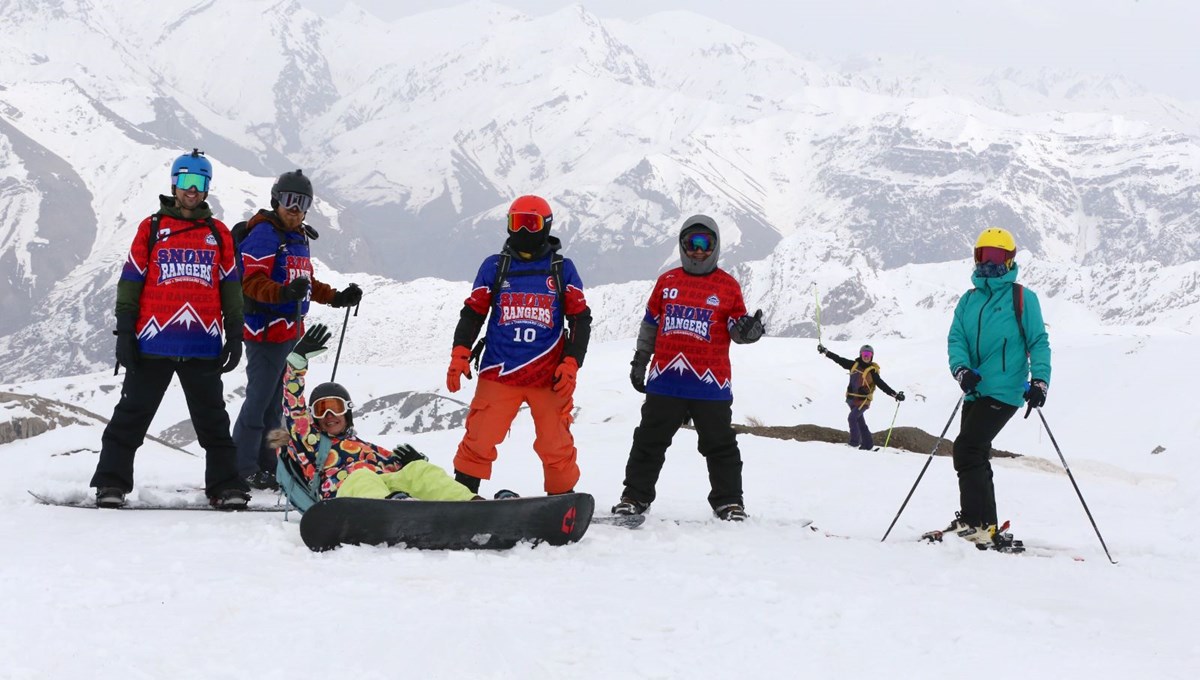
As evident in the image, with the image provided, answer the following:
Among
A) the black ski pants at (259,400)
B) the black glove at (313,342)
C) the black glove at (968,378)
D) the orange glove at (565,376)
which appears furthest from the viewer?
the black ski pants at (259,400)

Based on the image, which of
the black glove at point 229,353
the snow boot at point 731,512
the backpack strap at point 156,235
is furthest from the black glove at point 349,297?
the snow boot at point 731,512

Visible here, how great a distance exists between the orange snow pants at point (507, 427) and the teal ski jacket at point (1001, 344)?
312 cm

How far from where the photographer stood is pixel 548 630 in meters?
4.82

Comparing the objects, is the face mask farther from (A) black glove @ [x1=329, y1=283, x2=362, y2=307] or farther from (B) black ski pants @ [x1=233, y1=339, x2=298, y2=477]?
(B) black ski pants @ [x1=233, y1=339, x2=298, y2=477]

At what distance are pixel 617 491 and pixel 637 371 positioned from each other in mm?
2566

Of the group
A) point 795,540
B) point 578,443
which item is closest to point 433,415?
point 578,443

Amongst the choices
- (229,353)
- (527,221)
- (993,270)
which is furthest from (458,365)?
(993,270)

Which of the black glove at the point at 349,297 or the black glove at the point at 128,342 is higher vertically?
the black glove at the point at 349,297

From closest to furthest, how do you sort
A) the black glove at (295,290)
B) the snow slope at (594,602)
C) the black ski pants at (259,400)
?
the snow slope at (594,602) < the black glove at (295,290) < the black ski pants at (259,400)

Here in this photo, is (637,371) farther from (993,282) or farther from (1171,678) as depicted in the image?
(1171,678)

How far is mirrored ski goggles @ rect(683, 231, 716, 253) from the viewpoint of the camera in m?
8.46

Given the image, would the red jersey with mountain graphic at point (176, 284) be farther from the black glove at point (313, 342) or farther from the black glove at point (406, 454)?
the black glove at point (406, 454)

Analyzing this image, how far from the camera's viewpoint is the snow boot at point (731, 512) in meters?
8.30

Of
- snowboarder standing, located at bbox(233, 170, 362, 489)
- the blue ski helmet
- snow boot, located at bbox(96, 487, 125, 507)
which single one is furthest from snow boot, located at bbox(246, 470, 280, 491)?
the blue ski helmet
